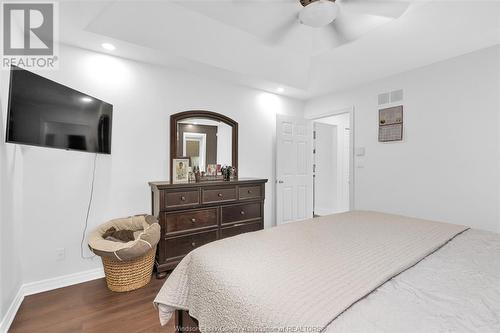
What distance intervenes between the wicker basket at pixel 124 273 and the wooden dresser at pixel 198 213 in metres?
0.22

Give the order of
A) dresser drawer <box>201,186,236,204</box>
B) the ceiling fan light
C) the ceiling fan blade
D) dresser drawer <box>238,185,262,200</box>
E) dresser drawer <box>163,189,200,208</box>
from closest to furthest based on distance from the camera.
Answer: the ceiling fan light
the ceiling fan blade
dresser drawer <box>163,189,200,208</box>
dresser drawer <box>201,186,236,204</box>
dresser drawer <box>238,185,262,200</box>

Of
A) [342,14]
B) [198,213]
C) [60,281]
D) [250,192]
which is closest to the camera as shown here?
[342,14]

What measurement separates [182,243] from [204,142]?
1353 millimetres

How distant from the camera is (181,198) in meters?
2.58

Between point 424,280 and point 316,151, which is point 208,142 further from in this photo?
point 316,151

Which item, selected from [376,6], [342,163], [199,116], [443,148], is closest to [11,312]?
[199,116]

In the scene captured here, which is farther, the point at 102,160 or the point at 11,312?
the point at 102,160

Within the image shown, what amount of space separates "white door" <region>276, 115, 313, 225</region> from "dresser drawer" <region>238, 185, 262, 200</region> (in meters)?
0.78

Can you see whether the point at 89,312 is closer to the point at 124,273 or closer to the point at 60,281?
the point at 124,273

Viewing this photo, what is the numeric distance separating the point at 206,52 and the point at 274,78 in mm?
1066

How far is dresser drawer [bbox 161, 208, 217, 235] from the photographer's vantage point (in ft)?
8.20

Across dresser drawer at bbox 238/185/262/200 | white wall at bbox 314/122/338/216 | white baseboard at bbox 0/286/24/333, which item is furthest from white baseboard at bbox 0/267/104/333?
white wall at bbox 314/122/338/216

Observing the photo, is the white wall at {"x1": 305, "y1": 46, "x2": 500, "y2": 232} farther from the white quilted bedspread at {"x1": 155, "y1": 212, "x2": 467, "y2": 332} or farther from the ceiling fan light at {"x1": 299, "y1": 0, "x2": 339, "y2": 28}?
the ceiling fan light at {"x1": 299, "y1": 0, "x2": 339, "y2": 28}

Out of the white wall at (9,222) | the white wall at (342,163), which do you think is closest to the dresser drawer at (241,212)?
the white wall at (9,222)
